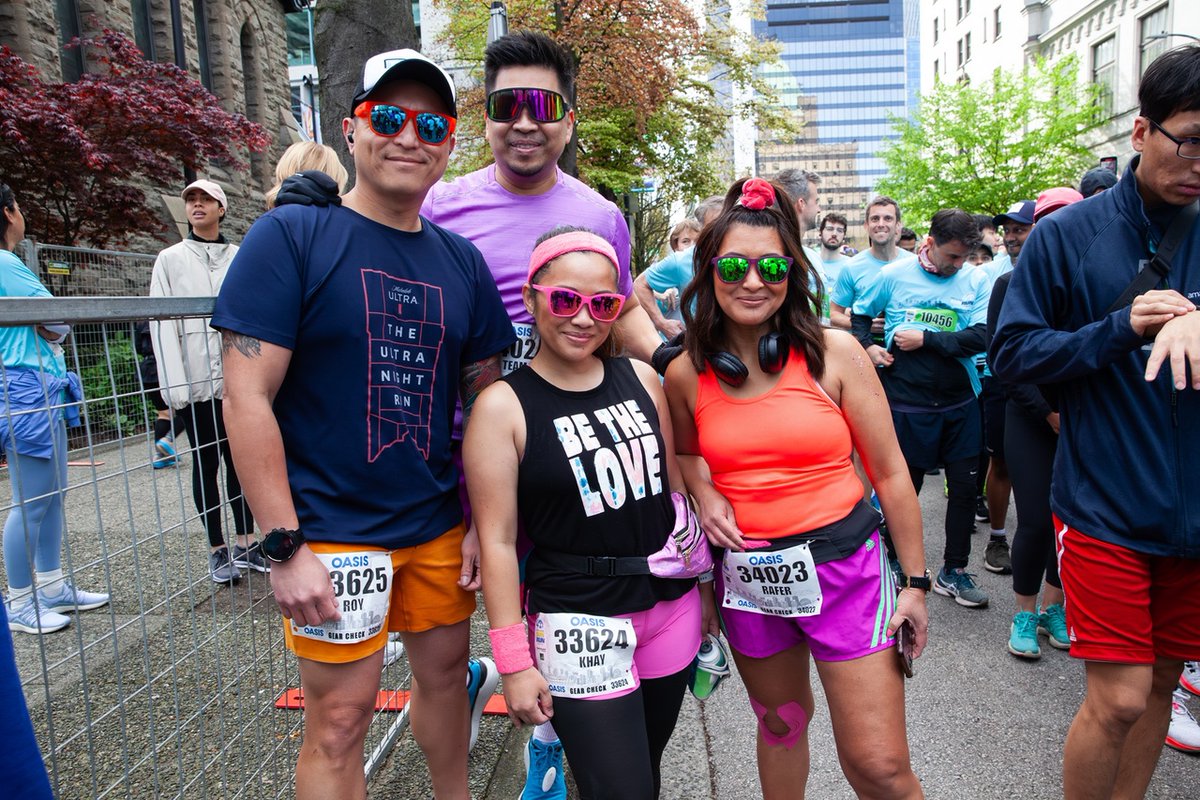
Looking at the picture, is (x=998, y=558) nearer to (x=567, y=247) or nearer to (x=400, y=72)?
(x=567, y=247)

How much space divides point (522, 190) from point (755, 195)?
814mm

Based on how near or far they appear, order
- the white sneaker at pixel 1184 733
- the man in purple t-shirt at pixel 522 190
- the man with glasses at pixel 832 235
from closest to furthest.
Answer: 1. the man in purple t-shirt at pixel 522 190
2. the white sneaker at pixel 1184 733
3. the man with glasses at pixel 832 235

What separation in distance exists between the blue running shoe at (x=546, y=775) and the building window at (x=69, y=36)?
1290cm

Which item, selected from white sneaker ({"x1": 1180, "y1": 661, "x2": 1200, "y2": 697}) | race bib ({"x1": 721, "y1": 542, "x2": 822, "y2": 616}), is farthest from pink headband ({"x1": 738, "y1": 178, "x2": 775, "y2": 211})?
white sneaker ({"x1": 1180, "y1": 661, "x2": 1200, "y2": 697})

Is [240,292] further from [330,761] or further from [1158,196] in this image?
[1158,196]

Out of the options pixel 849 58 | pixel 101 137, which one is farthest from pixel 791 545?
pixel 849 58

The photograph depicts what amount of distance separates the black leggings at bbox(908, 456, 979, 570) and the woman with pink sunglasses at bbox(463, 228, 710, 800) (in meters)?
3.03

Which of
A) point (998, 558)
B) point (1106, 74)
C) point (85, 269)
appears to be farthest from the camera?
point (1106, 74)

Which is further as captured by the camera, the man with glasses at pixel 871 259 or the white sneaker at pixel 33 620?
the man with glasses at pixel 871 259

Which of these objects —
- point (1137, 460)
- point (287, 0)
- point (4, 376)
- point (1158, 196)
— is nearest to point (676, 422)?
point (1137, 460)

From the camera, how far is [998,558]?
17.2 ft

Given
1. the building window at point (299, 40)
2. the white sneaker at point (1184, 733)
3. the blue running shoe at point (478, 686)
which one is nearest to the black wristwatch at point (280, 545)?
the blue running shoe at point (478, 686)

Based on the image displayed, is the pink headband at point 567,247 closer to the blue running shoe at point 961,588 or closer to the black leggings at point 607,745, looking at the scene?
the black leggings at point 607,745

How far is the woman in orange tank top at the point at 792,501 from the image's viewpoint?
2070 mm
